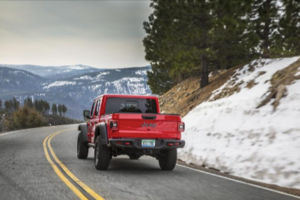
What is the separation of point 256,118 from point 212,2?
32.5 feet

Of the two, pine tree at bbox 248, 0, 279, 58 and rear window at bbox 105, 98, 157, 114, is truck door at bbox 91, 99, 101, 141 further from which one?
pine tree at bbox 248, 0, 279, 58

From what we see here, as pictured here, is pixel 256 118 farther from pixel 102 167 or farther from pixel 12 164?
pixel 12 164

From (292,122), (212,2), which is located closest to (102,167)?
(292,122)

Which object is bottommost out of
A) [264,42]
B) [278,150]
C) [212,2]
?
[278,150]

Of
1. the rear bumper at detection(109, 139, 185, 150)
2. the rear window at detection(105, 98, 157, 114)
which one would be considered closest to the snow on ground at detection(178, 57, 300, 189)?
the rear bumper at detection(109, 139, 185, 150)

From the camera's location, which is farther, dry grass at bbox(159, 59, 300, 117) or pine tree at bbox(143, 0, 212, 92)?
pine tree at bbox(143, 0, 212, 92)

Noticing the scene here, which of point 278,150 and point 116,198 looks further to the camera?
point 278,150

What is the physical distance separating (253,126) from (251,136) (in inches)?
34.1

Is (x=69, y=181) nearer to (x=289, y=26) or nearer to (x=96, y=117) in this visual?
(x=96, y=117)

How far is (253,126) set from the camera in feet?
38.4

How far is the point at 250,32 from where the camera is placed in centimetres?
1998

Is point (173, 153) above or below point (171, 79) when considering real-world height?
below

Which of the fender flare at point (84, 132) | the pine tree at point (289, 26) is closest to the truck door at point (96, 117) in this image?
the fender flare at point (84, 132)

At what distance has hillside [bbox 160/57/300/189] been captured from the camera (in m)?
8.41
